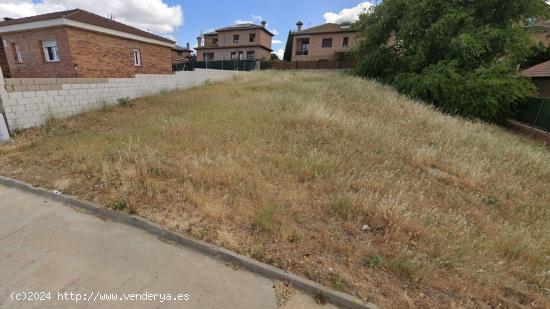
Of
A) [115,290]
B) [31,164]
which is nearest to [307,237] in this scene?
[115,290]

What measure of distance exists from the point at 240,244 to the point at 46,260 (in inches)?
80.6

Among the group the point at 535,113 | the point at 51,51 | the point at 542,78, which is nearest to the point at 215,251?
the point at 51,51

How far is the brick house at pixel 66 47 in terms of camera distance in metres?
11.1

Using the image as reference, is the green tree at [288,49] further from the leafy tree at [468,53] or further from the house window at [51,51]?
the house window at [51,51]

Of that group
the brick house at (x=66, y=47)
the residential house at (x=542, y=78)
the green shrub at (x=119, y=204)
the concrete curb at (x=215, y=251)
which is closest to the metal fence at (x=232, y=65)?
the brick house at (x=66, y=47)

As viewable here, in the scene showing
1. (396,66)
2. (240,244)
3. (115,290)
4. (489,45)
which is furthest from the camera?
(396,66)

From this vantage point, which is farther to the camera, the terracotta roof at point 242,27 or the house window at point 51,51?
the terracotta roof at point 242,27

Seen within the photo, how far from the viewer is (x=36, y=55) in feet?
39.7

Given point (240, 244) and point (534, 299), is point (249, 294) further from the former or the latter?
point (534, 299)

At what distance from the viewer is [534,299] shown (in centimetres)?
240

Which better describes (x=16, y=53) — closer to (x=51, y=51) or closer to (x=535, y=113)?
(x=51, y=51)

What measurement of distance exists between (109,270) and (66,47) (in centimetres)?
1315

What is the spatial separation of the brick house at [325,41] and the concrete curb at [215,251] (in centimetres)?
3337

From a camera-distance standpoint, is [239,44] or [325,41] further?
[239,44]
